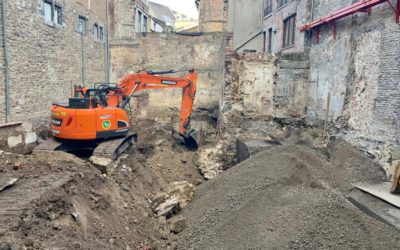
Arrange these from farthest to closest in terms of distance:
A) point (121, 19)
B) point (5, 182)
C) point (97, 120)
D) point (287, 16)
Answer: point (121, 19), point (287, 16), point (97, 120), point (5, 182)

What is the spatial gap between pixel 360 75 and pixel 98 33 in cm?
1090

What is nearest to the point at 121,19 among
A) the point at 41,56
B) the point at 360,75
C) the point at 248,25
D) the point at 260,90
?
the point at 41,56

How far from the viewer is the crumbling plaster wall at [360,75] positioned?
750 cm

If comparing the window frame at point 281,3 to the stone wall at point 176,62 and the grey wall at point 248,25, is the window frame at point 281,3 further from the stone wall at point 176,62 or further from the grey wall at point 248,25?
the stone wall at point 176,62

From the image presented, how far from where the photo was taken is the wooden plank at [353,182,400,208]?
19.6 feet

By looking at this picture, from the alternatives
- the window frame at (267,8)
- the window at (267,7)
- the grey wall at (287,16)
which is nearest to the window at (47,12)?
the grey wall at (287,16)

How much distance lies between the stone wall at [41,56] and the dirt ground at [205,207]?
3.26 m

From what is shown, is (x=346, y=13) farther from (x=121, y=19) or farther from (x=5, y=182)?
(x=121, y=19)

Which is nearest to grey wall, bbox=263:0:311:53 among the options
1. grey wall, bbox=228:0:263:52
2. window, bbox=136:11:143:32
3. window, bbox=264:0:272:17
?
window, bbox=264:0:272:17

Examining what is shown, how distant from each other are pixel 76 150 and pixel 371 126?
23.1 feet

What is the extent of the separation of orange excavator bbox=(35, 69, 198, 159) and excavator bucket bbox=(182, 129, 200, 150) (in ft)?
5.20

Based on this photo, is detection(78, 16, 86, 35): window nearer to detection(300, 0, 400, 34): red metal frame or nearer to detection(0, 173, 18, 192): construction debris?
detection(300, 0, 400, 34): red metal frame

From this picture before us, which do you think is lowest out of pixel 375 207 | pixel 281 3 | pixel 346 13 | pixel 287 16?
pixel 375 207

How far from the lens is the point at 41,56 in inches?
412
